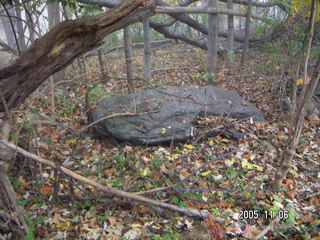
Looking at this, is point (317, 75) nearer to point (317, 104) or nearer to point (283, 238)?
point (283, 238)

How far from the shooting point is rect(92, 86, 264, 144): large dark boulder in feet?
14.8

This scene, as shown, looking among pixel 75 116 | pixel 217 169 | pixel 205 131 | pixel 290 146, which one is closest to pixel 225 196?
pixel 217 169

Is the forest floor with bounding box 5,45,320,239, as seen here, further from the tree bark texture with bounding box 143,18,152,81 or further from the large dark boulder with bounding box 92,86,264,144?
the tree bark texture with bounding box 143,18,152,81

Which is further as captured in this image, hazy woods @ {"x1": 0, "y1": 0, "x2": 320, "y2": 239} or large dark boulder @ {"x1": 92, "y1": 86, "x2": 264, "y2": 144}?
large dark boulder @ {"x1": 92, "y1": 86, "x2": 264, "y2": 144}

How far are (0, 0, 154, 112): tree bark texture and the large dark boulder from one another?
1874mm

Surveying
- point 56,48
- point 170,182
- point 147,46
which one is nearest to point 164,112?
point 170,182

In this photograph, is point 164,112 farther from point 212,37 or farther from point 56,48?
point 212,37

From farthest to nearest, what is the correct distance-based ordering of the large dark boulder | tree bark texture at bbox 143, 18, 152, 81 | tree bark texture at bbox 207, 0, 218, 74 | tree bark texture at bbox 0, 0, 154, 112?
tree bark texture at bbox 207, 0, 218, 74
tree bark texture at bbox 143, 18, 152, 81
the large dark boulder
tree bark texture at bbox 0, 0, 154, 112

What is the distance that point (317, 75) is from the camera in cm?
273

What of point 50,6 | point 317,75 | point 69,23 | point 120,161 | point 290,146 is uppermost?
point 50,6

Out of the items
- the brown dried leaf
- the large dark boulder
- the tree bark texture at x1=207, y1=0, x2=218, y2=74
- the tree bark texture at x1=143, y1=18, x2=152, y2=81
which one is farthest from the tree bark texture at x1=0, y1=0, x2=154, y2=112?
the tree bark texture at x1=207, y1=0, x2=218, y2=74

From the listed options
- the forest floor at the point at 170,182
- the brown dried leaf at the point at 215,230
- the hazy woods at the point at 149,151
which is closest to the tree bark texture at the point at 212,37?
the hazy woods at the point at 149,151

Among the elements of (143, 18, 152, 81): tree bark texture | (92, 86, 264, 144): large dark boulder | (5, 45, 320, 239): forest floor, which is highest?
(143, 18, 152, 81): tree bark texture

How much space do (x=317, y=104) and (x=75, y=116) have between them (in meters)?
5.30
